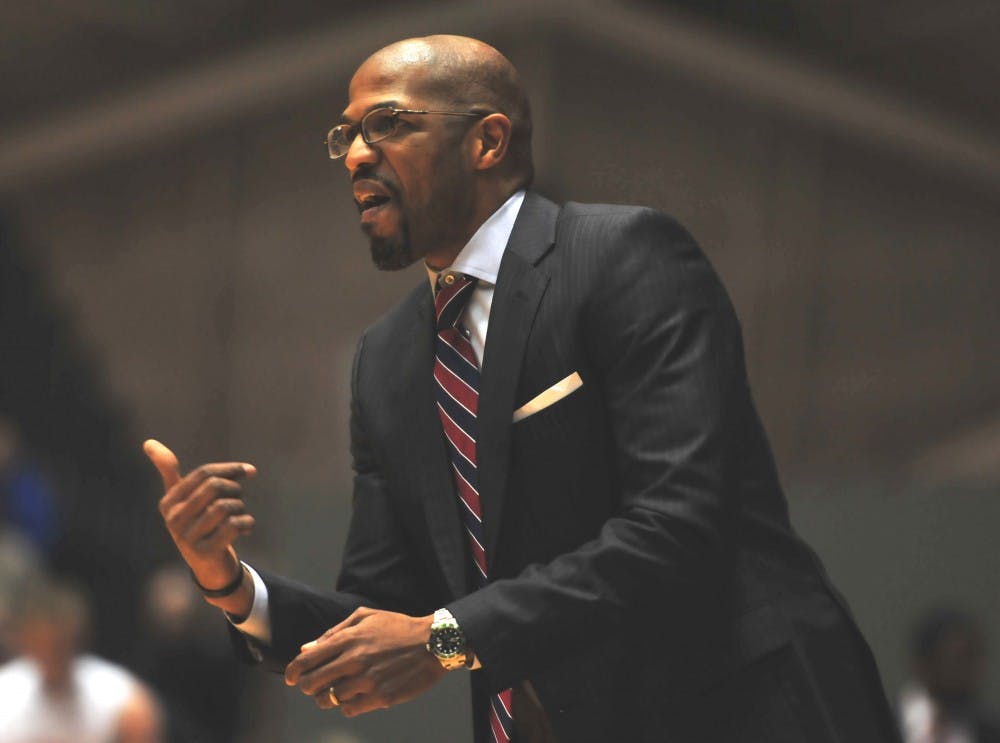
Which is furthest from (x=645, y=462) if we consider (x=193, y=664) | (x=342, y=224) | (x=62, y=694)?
(x=342, y=224)

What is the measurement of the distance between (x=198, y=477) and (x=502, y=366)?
0.49m

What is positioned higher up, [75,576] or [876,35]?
[876,35]

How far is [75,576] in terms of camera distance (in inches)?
328

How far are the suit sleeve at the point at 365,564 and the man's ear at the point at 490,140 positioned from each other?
44cm

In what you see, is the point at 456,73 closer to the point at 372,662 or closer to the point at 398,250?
the point at 398,250

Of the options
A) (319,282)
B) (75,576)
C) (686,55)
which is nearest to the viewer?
(75,576)

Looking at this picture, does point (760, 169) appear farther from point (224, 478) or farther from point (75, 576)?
point (224, 478)

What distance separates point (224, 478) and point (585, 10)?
7786 millimetres

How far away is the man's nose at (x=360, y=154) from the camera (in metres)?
2.58

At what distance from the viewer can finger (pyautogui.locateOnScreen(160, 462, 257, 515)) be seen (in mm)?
2342

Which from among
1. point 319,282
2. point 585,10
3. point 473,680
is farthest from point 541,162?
point 473,680

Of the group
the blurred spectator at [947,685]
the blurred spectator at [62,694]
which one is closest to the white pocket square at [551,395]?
the blurred spectator at [62,694]

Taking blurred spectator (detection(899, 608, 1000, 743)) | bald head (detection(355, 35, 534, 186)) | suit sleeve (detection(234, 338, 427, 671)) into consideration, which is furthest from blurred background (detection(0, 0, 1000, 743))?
bald head (detection(355, 35, 534, 186))

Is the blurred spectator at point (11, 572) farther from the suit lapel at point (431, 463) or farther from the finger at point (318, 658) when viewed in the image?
the finger at point (318, 658)
